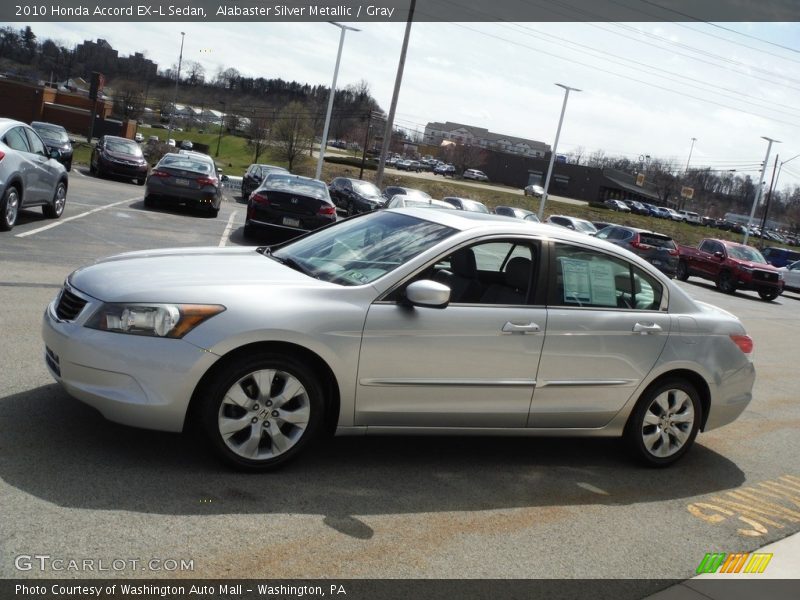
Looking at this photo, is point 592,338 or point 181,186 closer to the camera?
point 592,338

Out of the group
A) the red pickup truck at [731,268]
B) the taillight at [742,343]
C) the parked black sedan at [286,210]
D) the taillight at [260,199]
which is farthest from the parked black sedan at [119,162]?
the taillight at [742,343]

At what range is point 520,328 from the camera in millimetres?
5219

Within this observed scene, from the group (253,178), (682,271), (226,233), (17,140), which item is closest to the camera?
(17,140)

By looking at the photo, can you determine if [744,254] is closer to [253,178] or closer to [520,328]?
Answer: [253,178]

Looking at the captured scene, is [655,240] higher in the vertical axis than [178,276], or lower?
higher

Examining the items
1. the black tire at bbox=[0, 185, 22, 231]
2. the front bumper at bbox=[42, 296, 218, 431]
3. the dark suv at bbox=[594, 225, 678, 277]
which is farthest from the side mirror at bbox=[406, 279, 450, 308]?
the dark suv at bbox=[594, 225, 678, 277]

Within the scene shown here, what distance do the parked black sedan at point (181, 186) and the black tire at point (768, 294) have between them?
63.0 feet

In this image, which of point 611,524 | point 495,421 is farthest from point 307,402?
point 611,524

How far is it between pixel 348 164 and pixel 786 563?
9279 cm

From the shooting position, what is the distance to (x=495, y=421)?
5285mm

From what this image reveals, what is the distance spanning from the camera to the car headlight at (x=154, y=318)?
4.42 m

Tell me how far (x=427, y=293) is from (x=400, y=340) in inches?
13.0

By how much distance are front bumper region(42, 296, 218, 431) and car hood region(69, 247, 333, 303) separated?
0.26 meters

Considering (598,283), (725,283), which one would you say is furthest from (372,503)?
(725,283)
